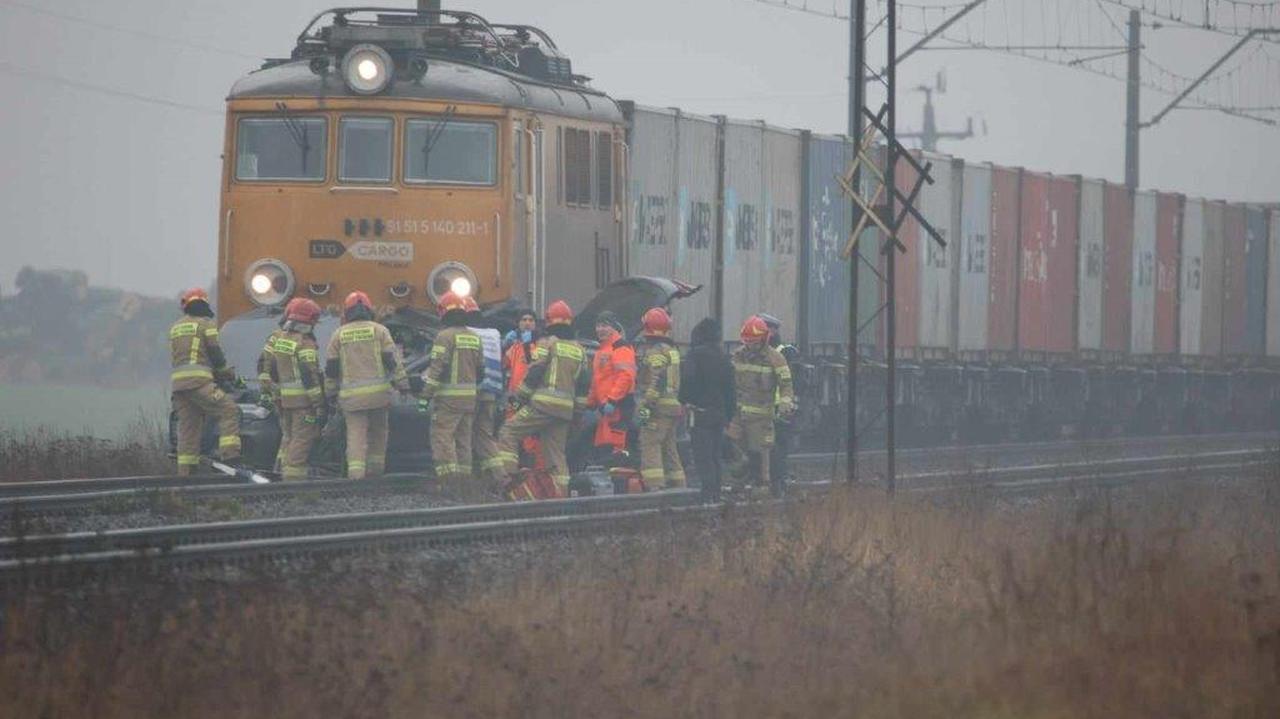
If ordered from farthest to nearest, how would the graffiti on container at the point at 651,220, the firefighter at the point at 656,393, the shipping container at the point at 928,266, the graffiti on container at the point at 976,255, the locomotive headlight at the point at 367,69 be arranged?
1. the graffiti on container at the point at 976,255
2. the shipping container at the point at 928,266
3. the graffiti on container at the point at 651,220
4. the locomotive headlight at the point at 367,69
5. the firefighter at the point at 656,393

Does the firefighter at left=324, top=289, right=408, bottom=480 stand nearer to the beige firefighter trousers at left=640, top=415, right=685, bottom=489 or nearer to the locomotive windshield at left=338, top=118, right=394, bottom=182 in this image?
the locomotive windshield at left=338, top=118, right=394, bottom=182

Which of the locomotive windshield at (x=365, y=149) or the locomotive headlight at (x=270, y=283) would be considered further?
the locomotive windshield at (x=365, y=149)

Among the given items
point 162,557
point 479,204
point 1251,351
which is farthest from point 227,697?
point 1251,351

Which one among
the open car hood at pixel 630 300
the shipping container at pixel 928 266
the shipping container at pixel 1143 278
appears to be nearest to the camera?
the open car hood at pixel 630 300

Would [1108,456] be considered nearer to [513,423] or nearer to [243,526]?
[513,423]

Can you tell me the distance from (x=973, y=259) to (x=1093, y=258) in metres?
4.19

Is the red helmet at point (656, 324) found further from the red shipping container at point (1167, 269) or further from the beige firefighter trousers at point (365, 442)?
the red shipping container at point (1167, 269)

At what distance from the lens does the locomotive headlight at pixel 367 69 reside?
18.7m

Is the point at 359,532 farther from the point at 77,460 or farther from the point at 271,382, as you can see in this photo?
the point at 77,460

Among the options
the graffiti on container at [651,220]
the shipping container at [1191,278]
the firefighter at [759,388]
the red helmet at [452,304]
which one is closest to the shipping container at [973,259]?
the shipping container at [1191,278]

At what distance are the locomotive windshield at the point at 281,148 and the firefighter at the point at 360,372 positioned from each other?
1868 mm

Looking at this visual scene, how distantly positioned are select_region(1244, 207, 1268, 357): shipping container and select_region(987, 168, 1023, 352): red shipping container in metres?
9.13

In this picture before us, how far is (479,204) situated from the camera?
18.9 metres

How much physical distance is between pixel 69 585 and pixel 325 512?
5.07 m
